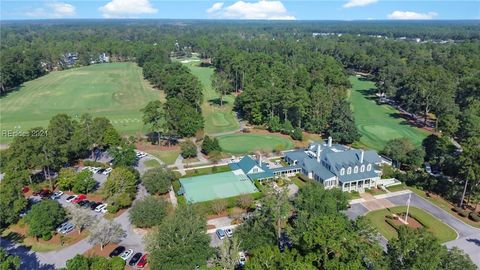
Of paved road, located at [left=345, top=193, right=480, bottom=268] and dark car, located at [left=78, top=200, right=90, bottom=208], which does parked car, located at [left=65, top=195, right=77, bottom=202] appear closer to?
dark car, located at [left=78, top=200, right=90, bottom=208]

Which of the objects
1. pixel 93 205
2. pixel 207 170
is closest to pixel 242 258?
pixel 93 205

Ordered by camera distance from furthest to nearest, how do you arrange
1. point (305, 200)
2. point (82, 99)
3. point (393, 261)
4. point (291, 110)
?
point (82, 99), point (291, 110), point (305, 200), point (393, 261)

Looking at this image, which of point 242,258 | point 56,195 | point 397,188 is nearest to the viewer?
point 242,258

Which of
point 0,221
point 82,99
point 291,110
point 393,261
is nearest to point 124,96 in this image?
point 82,99

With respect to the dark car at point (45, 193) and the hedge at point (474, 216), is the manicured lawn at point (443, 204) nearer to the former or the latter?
the hedge at point (474, 216)

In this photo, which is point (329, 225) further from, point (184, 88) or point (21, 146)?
point (184, 88)

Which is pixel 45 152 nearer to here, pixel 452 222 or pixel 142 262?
pixel 142 262

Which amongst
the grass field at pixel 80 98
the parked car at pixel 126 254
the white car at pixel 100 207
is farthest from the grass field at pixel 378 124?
the grass field at pixel 80 98
